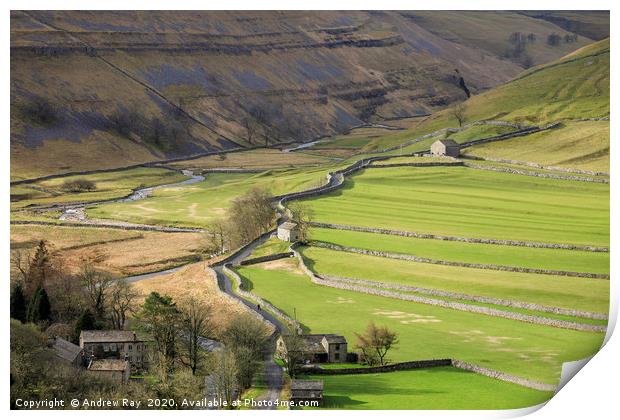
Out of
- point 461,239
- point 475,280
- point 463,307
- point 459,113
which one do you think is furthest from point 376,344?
point 459,113

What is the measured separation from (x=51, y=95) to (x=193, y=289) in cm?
10158

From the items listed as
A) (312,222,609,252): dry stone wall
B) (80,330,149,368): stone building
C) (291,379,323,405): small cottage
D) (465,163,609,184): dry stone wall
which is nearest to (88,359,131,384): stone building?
(80,330,149,368): stone building

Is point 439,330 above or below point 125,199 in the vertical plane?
below

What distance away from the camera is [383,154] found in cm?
15688

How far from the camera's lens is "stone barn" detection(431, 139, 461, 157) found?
472 feet

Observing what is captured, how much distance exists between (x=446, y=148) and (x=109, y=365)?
295ft

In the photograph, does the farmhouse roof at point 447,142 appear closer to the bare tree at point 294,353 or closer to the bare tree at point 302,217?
the bare tree at point 302,217

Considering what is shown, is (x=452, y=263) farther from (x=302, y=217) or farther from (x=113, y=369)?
(x=113, y=369)

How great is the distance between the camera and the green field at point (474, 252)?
274 feet

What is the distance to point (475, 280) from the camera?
263ft

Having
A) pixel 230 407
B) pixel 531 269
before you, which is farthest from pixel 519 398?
pixel 531 269

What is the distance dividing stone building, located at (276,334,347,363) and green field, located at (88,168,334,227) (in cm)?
5500

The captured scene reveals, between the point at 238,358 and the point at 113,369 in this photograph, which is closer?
the point at 238,358

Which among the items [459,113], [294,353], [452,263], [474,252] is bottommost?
[294,353]
